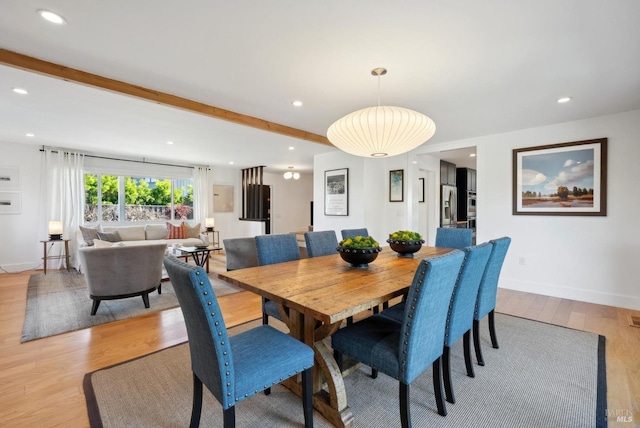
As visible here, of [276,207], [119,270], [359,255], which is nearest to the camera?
[359,255]

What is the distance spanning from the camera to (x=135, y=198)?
22.2 feet

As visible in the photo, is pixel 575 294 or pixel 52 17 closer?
pixel 52 17

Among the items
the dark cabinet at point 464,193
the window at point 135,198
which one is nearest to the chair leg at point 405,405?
the dark cabinet at point 464,193

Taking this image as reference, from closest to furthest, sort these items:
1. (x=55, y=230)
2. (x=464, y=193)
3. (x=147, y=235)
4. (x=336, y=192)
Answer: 1. (x=55, y=230)
2. (x=336, y=192)
3. (x=147, y=235)
4. (x=464, y=193)

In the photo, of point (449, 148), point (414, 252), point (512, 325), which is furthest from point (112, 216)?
point (512, 325)

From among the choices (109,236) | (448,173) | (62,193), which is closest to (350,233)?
(448,173)

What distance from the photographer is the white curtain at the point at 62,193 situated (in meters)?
5.48

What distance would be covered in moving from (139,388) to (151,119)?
10.6 feet

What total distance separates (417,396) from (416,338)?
2.33 feet

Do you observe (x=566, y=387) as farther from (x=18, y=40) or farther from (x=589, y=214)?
(x=18, y=40)

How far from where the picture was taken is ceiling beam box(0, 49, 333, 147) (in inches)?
85.2

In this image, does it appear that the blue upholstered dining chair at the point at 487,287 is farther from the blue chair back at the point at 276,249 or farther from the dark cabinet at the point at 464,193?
the dark cabinet at the point at 464,193

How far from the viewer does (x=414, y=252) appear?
2.71 m

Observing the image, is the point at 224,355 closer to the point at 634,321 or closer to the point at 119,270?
the point at 119,270
